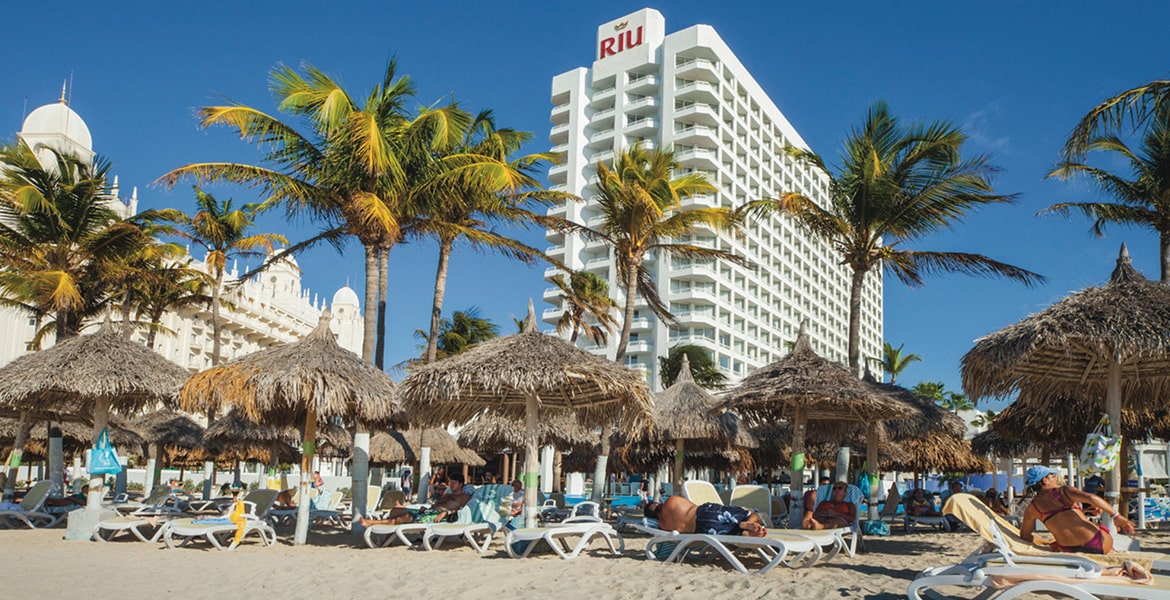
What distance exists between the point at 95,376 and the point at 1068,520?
1100 centimetres

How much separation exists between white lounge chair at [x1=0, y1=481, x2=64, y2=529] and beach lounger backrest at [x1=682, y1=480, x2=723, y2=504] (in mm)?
9373

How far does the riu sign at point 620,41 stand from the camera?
6569 centimetres

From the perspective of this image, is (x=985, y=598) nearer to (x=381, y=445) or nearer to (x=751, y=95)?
(x=381, y=445)

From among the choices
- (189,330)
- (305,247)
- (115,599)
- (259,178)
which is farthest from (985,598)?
(189,330)

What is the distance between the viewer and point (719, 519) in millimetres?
7992

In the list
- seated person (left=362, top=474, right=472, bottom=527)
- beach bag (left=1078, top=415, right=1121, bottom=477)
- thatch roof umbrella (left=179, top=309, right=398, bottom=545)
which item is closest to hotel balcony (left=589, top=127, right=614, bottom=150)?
thatch roof umbrella (left=179, top=309, right=398, bottom=545)

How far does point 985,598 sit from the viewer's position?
5738mm

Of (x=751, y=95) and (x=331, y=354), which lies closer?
(x=331, y=354)

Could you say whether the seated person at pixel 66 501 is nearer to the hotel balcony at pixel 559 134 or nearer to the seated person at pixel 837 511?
the seated person at pixel 837 511

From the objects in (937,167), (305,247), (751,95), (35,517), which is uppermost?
(751,95)

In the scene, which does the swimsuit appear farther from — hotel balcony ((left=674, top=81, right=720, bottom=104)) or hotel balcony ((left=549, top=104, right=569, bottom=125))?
hotel balcony ((left=549, top=104, right=569, bottom=125))

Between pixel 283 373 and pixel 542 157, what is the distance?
8.79m

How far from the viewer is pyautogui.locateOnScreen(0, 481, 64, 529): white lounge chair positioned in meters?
12.4

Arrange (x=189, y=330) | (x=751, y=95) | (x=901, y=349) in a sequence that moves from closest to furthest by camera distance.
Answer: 1. (x=189, y=330)
2. (x=901, y=349)
3. (x=751, y=95)
